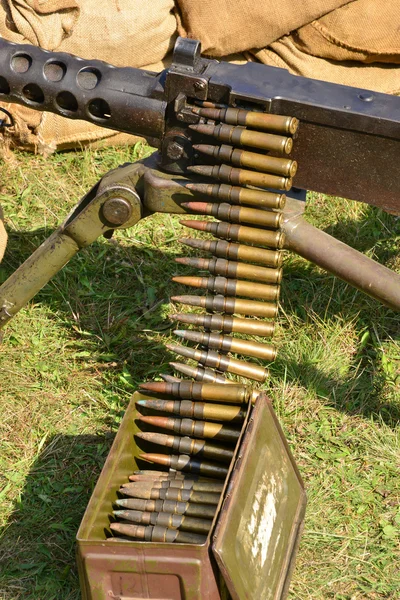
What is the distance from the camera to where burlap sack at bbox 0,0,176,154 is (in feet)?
16.5

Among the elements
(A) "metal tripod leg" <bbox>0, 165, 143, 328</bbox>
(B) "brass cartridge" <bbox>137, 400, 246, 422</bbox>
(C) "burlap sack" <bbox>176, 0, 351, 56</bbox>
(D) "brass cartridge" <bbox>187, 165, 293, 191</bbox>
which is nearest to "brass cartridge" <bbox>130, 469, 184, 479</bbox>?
(B) "brass cartridge" <bbox>137, 400, 246, 422</bbox>

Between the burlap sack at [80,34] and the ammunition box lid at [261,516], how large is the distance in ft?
9.54

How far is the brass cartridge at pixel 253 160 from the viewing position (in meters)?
3.21

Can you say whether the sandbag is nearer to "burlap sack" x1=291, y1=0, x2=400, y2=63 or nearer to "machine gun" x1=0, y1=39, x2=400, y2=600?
"burlap sack" x1=291, y1=0, x2=400, y2=63

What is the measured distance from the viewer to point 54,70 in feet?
11.4

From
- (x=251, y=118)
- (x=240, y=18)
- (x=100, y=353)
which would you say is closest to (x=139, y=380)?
(x=100, y=353)

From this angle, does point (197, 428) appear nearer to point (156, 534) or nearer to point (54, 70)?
point (156, 534)

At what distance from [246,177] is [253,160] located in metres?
0.07

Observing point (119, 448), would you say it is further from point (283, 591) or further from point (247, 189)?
point (247, 189)

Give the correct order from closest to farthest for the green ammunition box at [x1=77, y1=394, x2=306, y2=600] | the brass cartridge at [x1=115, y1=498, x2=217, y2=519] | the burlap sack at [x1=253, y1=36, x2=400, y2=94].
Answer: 1. the green ammunition box at [x1=77, y1=394, x2=306, y2=600]
2. the brass cartridge at [x1=115, y1=498, x2=217, y2=519]
3. the burlap sack at [x1=253, y1=36, x2=400, y2=94]

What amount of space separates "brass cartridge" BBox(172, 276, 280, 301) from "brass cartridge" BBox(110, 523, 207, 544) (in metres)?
0.99

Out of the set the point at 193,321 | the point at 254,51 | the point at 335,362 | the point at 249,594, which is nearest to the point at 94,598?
the point at 249,594

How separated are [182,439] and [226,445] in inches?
7.4

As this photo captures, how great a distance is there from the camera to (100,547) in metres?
2.84
